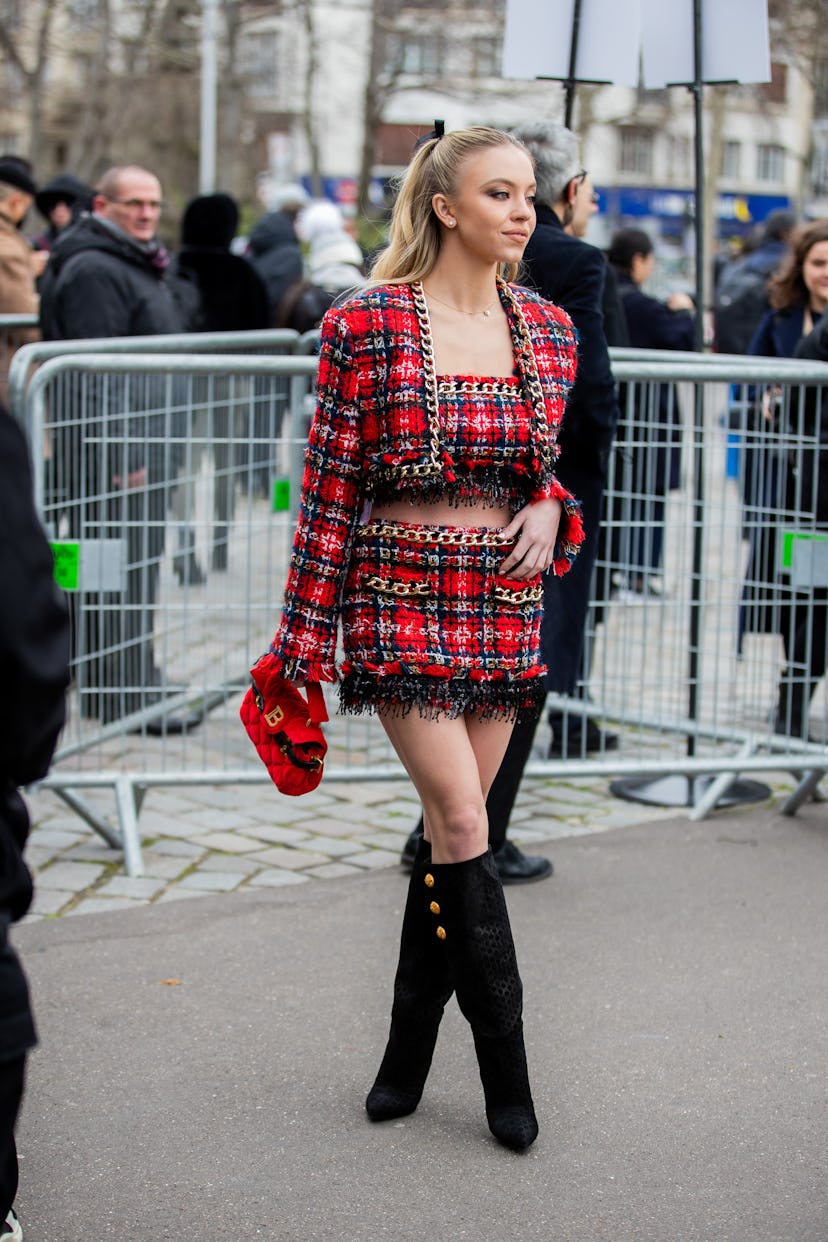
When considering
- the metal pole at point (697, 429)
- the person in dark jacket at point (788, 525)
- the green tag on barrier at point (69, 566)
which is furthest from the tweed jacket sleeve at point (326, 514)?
the person in dark jacket at point (788, 525)

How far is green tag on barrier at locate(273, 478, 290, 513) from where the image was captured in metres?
5.88

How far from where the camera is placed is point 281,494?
5.94 m

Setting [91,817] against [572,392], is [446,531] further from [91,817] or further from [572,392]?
[91,817]

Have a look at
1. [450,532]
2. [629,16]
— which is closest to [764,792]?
[629,16]

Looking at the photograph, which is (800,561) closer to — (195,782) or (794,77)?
(195,782)

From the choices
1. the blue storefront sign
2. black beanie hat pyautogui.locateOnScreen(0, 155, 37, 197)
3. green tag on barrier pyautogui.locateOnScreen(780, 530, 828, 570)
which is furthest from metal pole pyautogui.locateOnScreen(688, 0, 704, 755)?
the blue storefront sign

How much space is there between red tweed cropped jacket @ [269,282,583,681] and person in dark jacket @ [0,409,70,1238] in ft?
4.01

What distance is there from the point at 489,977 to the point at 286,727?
65cm

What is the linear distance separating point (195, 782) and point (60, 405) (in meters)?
1.27

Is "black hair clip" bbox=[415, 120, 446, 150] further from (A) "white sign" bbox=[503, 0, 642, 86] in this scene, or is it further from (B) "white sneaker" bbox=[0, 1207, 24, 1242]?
Answer: (A) "white sign" bbox=[503, 0, 642, 86]

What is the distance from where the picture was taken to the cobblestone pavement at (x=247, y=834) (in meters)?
5.28

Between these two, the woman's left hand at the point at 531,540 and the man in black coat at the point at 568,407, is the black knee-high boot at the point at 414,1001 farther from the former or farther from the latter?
the man in black coat at the point at 568,407

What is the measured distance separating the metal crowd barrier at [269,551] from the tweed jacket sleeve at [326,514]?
2.02 meters

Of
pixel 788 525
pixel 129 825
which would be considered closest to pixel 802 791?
pixel 788 525
